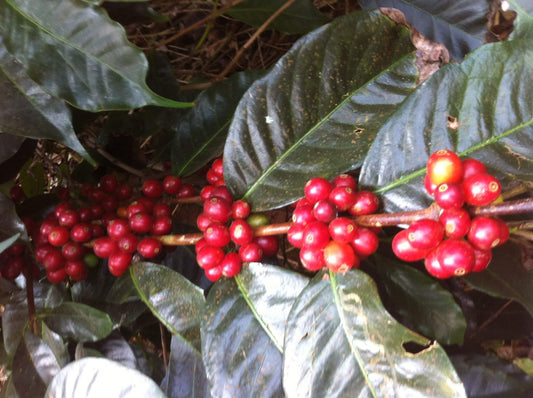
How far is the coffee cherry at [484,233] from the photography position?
50cm

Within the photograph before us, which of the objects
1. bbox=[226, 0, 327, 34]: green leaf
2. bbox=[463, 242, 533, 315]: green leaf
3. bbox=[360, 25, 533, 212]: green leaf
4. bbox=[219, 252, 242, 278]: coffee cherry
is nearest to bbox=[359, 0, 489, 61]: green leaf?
bbox=[226, 0, 327, 34]: green leaf

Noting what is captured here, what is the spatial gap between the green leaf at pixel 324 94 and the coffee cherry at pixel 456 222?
225 mm

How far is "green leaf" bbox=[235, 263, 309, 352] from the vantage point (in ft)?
2.21

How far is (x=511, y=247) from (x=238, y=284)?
598 millimetres

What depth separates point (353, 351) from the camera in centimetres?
58

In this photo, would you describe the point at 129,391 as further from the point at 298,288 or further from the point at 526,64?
the point at 526,64

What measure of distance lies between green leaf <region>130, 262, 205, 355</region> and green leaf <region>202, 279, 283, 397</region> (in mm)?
66

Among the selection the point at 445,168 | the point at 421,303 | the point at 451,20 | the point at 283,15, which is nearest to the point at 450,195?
the point at 445,168

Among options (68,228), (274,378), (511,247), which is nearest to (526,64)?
(511,247)

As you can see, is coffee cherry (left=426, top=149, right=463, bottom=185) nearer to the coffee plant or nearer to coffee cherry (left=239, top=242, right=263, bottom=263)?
the coffee plant

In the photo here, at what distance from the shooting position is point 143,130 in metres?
1.08

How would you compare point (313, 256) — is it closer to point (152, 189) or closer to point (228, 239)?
point (228, 239)

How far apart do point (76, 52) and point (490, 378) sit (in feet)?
3.60

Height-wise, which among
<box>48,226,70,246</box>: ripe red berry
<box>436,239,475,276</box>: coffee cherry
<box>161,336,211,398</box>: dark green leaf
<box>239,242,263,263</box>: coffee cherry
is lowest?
<box>161,336,211,398</box>: dark green leaf
